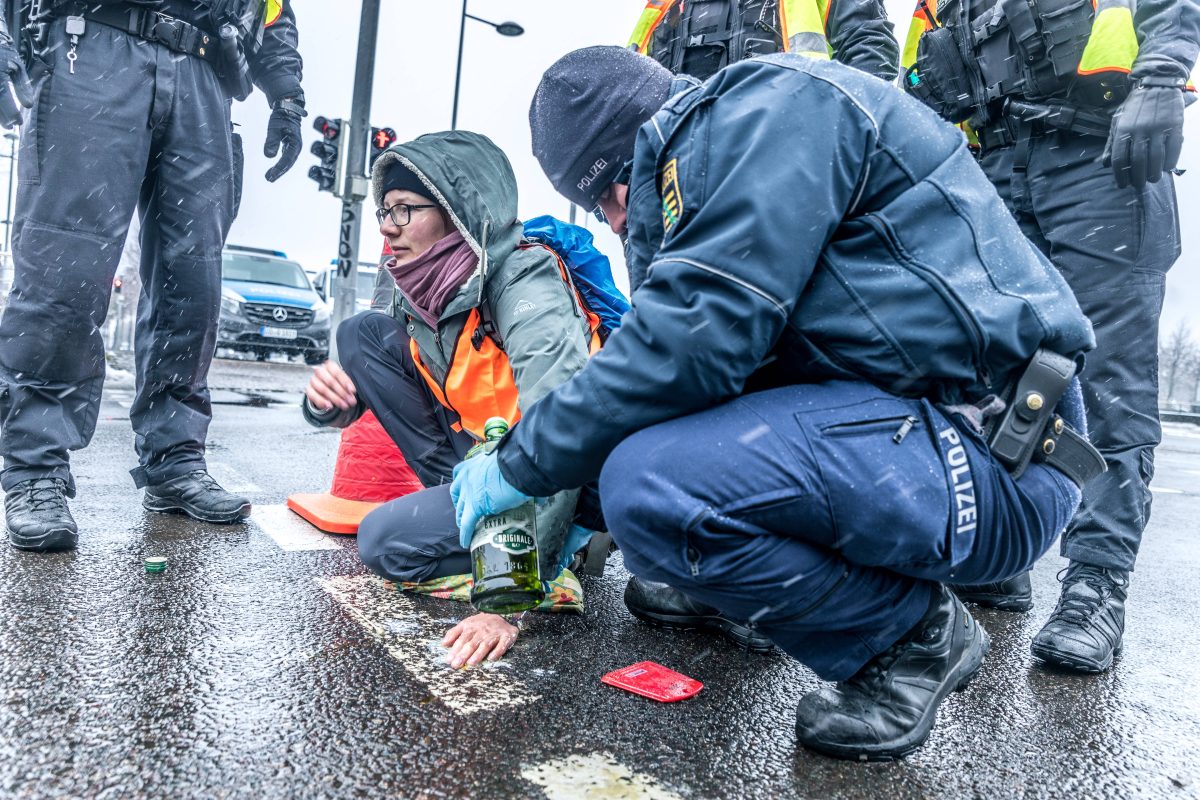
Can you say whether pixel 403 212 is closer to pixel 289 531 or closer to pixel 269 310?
pixel 289 531

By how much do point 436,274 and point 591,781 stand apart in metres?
1.43

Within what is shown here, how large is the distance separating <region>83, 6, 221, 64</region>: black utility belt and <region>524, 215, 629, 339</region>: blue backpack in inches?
55.5

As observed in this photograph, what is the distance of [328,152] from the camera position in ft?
32.0

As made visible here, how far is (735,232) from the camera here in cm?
130

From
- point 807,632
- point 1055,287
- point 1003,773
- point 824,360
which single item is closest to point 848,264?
point 824,360

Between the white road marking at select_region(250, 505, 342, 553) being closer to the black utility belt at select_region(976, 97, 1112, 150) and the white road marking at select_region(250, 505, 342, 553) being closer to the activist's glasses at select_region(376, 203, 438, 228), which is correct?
the activist's glasses at select_region(376, 203, 438, 228)

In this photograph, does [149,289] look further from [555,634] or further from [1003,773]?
[1003,773]

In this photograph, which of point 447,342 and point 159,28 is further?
point 159,28

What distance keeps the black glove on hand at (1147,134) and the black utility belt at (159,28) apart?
2.75 metres

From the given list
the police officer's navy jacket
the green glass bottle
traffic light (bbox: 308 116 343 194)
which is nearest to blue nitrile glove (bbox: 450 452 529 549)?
the green glass bottle

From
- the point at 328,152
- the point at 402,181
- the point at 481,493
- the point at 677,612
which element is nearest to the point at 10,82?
the point at 402,181

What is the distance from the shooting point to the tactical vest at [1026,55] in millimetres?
2357

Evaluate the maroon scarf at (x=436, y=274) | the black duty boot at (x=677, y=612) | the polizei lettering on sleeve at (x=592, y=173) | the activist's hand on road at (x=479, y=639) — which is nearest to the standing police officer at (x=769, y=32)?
the maroon scarf at (x=436, y=274)

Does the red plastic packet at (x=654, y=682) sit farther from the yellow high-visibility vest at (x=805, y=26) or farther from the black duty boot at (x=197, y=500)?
the yellow high-visibility vest at (x=805, y=26)
